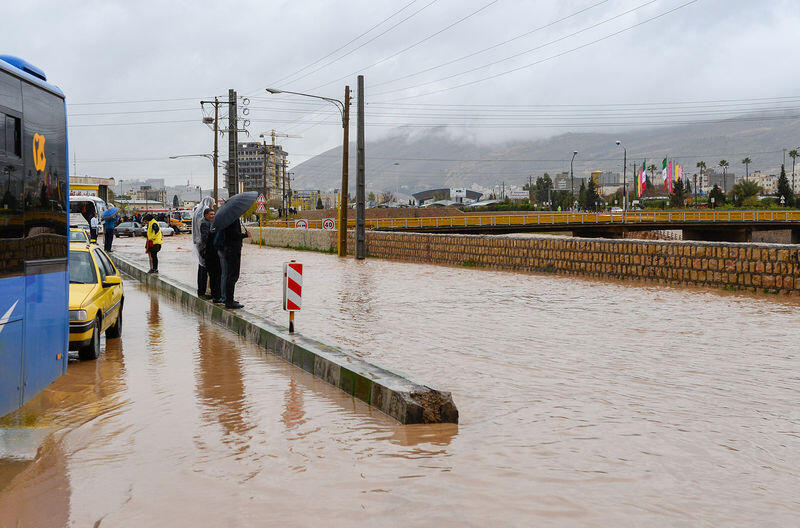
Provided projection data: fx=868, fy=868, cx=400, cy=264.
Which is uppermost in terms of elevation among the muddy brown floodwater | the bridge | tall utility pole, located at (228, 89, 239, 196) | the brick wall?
tall utility pole, located at (228, 89, 239, 196)

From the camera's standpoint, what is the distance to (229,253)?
12945 mm

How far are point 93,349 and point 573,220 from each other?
67.3 meters

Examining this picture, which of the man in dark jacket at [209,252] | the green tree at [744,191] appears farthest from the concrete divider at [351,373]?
the green tree at [744,191]

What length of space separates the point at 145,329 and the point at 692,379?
785 centimetres

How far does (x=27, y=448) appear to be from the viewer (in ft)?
19.1

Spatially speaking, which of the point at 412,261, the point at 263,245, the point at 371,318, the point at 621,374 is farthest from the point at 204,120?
the point at 621,374

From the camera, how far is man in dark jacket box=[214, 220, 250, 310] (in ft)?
42.1

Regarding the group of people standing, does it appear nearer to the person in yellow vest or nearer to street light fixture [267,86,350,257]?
the person in yellow vest

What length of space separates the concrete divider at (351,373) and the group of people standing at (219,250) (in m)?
0.44

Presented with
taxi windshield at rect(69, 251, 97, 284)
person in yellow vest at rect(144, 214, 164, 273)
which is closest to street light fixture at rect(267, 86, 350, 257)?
person in yellow vest at rect(144, 214, 164, 273)

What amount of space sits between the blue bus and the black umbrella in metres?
5.22

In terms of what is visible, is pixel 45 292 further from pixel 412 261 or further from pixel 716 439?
pixel 412 261

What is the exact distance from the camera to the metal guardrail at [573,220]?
71.1m

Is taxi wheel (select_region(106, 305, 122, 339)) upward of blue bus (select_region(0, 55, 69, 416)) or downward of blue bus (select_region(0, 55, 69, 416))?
downward
